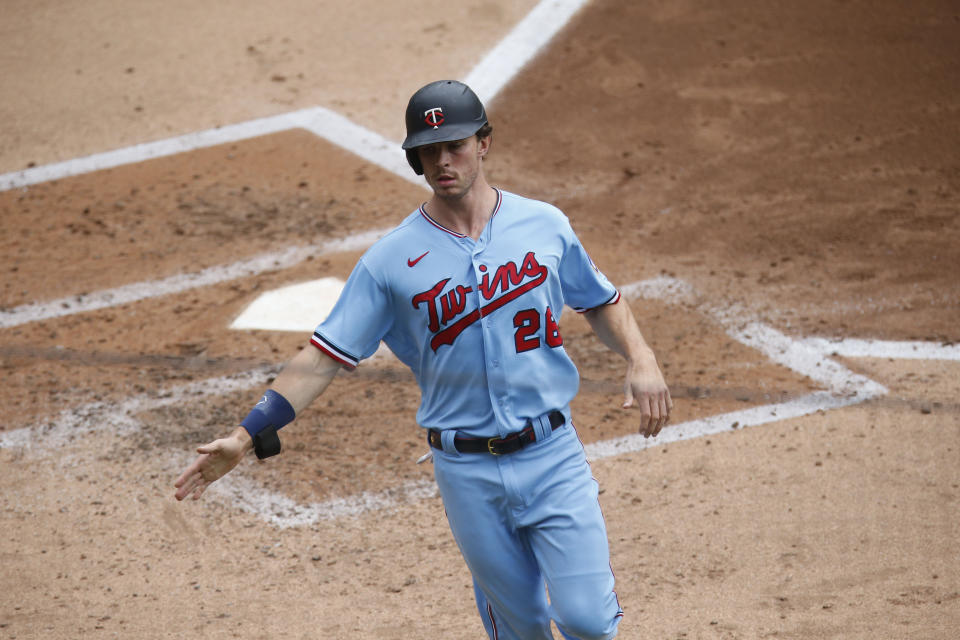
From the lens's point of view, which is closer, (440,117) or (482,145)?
(440,117)

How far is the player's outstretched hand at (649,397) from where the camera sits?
141 inches

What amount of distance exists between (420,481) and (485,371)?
243 centimetres

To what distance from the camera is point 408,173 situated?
9102mm

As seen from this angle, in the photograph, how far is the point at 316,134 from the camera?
31.7 feet

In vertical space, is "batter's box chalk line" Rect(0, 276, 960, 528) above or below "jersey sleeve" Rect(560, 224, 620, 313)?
below

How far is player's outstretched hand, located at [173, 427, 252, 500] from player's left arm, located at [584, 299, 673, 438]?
1.21 meters

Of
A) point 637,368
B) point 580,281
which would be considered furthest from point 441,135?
point 637,368

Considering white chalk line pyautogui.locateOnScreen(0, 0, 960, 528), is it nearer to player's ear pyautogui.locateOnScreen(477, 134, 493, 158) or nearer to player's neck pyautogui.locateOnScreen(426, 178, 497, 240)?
A: player's neck pyautogui.locateOnScreen(426, 178, 497, 240)

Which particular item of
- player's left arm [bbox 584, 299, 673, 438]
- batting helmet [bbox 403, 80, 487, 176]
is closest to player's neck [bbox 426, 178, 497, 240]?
batting helmet [bbox 403, 80, 487, 176]

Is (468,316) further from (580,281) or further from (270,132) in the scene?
(270,132)

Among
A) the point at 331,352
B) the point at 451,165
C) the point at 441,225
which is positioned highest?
the point at 451,165

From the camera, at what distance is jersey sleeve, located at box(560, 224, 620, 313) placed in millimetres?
3771

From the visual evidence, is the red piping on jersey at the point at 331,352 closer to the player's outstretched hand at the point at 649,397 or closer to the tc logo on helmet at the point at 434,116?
the tc logo on helmet at the point at 434,116

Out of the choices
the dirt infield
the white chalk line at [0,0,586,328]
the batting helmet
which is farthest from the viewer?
the white chalk line at [0,0,586,328]
